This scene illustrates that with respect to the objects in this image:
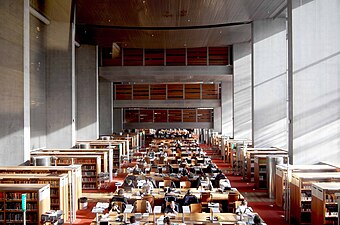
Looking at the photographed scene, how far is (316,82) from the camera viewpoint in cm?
1302

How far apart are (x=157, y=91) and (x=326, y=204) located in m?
25.3

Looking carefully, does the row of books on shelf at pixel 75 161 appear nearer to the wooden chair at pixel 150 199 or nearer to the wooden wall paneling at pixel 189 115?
the wooden chair at pixel 150 199

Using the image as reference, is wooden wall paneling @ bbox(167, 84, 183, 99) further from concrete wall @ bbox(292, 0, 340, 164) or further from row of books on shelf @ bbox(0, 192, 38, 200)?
row of books on shelf @ bbox(0, 192, 38, 200)

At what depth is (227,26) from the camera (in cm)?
2198

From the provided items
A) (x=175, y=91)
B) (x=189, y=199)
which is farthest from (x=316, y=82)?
(x=175, y=91)

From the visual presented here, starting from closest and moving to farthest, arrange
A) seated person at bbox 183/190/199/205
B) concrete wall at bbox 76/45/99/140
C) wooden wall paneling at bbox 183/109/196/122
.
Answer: seated person at bbox 183/190/199/205
concrete wall at bbox 76/45/99/140
wooden wall paneling at bbox 183/109/196/122

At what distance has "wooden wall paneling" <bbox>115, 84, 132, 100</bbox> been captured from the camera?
33656 millimetres

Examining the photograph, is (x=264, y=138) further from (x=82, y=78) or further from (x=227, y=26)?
(x=82, y=78)

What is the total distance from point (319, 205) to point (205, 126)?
27542 mm

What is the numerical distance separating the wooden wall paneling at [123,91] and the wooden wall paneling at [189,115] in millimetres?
5091

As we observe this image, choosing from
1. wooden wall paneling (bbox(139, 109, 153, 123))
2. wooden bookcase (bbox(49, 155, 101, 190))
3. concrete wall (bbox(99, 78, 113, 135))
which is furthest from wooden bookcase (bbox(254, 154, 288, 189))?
wooden wall paneling (bbox(139, 109, 153, 123))

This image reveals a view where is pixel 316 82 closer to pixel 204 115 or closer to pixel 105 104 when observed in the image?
pixel 105 104

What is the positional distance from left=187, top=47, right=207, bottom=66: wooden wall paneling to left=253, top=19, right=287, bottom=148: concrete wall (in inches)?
377

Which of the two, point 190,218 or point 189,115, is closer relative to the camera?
point 190,218
